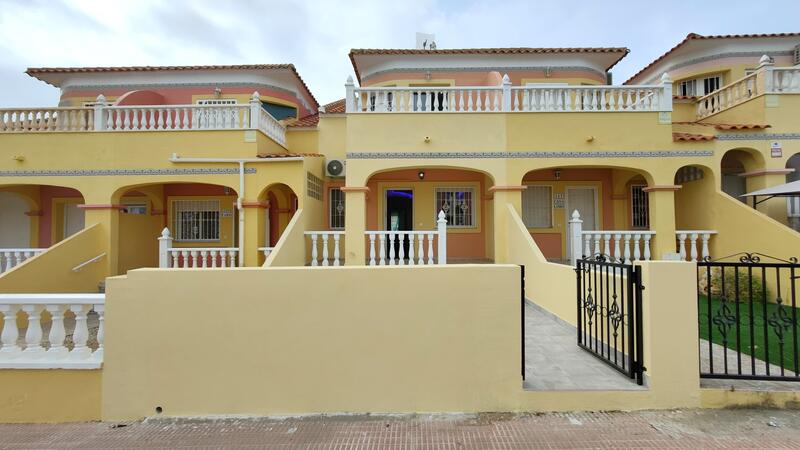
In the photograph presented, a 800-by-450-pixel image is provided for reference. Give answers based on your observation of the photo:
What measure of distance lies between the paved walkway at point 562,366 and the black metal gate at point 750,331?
0.95 metres

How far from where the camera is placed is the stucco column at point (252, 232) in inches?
402

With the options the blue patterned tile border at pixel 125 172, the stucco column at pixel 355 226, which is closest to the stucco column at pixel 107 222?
the blue patterned tile border at pixel 125 172

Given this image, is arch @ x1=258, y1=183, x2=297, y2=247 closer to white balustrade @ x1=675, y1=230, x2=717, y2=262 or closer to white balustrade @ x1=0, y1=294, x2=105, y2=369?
white balustrade @ x1=0, y1=294, x2=105, y2=369

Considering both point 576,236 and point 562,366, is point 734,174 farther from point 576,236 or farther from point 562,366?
point 562,366

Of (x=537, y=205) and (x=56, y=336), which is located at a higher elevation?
(x=537, y=205)

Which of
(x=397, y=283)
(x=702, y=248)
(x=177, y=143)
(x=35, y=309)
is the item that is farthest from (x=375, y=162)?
(x=702, y=248)

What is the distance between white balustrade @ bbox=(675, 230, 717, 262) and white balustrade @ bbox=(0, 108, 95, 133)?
15803 millimetres

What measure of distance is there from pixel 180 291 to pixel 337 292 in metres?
1.62

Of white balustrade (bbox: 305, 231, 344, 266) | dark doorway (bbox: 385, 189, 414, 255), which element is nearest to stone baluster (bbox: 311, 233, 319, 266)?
white balustrade (bbox: 305, 231, 344, 266)

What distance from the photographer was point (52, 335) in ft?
13.6

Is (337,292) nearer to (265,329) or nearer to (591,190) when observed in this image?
(265,329)

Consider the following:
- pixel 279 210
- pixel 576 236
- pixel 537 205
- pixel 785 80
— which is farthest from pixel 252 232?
pixel 785 80

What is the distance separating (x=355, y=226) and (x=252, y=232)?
2.86m

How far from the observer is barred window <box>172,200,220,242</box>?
13383 mm
